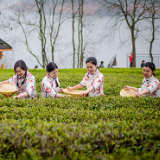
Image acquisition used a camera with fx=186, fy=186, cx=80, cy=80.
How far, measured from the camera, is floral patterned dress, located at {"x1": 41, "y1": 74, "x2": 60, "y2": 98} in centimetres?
485

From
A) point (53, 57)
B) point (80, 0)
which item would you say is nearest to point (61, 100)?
point (53, 57)

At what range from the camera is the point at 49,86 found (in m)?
4.86

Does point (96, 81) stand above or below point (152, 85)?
above

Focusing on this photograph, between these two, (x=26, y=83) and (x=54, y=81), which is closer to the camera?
(x=26, y=83)

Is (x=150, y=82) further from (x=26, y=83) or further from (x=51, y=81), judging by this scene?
(x=26, y=83)

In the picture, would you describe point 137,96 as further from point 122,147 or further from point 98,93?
point 122,147

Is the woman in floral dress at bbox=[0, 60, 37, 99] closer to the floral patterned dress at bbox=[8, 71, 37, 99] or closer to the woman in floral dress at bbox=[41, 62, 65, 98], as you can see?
the floral patterned dress at bbox=[8, 71, 37, 99]

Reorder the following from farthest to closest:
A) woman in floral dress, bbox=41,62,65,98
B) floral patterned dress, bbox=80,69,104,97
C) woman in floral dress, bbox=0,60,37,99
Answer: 1. floral patterned dress, bbox=80,69,104,97
2. woman in floral dress, bbox=41,62,65,98
3. woman in floral dress, bbox=0,60,37,99

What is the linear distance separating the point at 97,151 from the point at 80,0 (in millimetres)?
23063

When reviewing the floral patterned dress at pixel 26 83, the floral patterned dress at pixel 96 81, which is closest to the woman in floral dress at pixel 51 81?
the floral patterned dress at pixel 26 83

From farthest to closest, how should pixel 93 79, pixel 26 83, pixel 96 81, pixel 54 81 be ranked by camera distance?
pixel 93 79 < pixel 54 81 < pixel 96 81 < pixel 26 83

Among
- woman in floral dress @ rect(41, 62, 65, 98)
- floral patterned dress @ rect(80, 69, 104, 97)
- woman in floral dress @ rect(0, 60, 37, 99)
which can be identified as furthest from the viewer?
floral patterned dress @ rect(80, 69, 104, 97)

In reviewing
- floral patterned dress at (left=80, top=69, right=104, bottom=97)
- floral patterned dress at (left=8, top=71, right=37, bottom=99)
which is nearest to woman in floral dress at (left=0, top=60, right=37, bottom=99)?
floral patterned dress at (left=8, top=71, right=37, bottom=99)

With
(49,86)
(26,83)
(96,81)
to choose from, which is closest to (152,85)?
(96,81)
